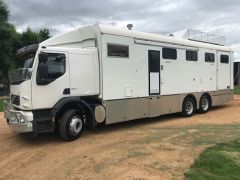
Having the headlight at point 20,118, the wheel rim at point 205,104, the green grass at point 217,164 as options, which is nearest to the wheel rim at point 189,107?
the wheel rim at point 205,104

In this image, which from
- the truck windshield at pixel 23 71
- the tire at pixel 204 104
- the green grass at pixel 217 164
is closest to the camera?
the green grass at pixel 217 164

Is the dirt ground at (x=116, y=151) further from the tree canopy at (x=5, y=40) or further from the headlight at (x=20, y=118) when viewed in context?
the tree canopy at (x=5, y=40)

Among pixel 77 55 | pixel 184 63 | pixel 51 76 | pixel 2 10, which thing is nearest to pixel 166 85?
pixel 184 63

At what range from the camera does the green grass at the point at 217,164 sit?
6.67 meters

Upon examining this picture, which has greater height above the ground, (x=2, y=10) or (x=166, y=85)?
(x=2, y=10)

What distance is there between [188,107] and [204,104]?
137 cm

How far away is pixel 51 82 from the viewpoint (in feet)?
31.6

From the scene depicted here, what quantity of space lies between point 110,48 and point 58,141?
3.19 m

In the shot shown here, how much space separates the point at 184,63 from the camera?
558 inches

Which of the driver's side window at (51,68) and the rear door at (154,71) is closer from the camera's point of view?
the driver's side window at (51,68)

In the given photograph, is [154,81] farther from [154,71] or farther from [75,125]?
[75,125]

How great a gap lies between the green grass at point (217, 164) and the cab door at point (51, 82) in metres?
4.18

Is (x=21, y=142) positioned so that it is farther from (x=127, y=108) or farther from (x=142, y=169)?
(x=142, y=169)

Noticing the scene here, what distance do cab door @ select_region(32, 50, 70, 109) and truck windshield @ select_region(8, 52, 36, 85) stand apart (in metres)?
0.23
